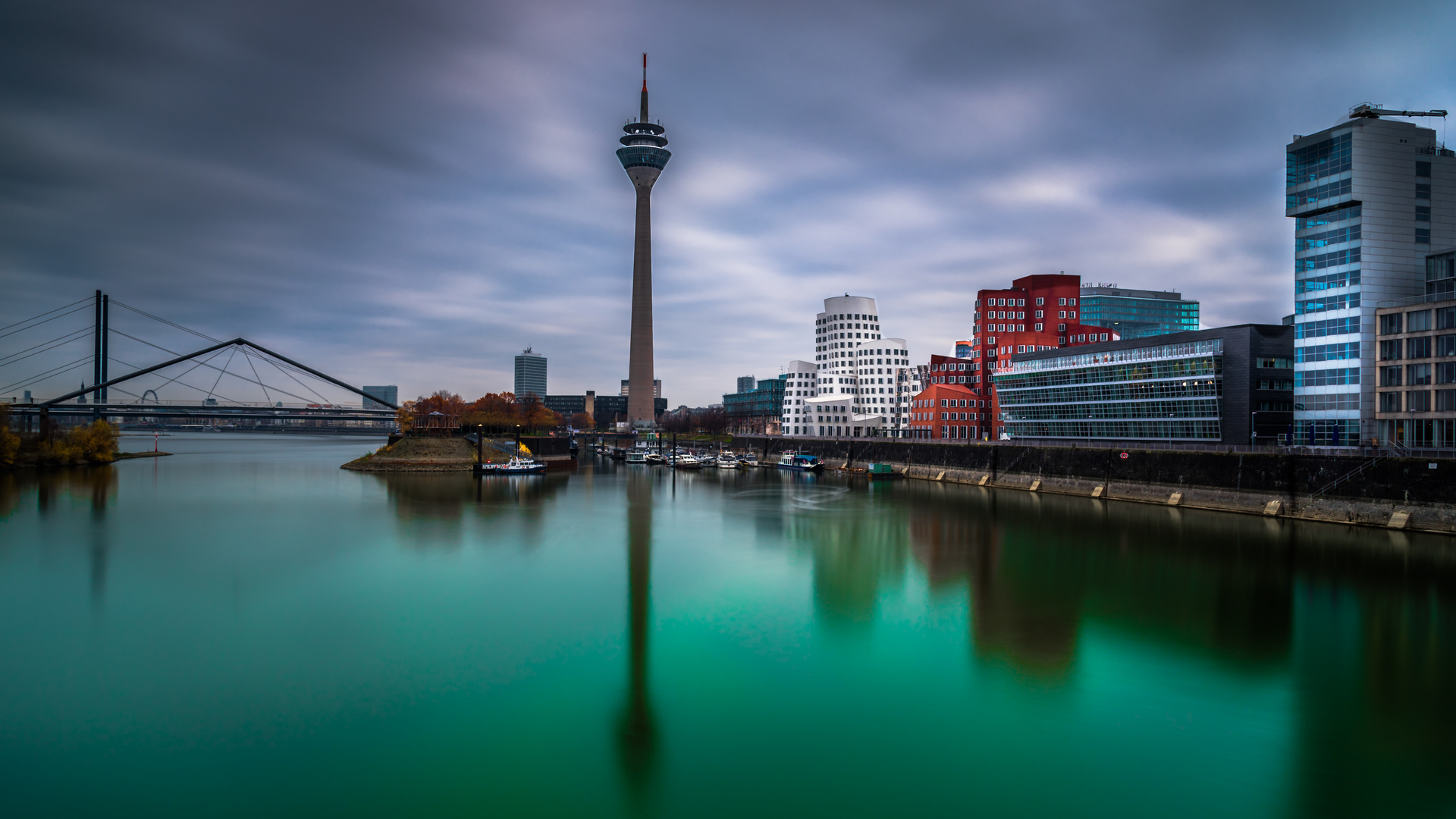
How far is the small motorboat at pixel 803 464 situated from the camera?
228 feet

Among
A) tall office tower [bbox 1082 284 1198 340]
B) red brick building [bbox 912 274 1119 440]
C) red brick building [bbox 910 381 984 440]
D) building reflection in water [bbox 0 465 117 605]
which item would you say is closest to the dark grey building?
red brick building [bbox 910 381 984 440]

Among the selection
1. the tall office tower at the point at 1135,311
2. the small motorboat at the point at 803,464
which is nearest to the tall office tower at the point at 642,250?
the small motorboat at the point at 803,464

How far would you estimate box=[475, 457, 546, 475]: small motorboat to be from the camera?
59.5m

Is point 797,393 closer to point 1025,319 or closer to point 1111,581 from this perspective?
point 1025,319

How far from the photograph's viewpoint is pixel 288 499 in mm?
41938

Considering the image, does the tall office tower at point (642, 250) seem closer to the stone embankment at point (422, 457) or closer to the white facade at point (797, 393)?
the white facade at point (797, 393)

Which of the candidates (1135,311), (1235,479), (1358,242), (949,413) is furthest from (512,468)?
(1135,311)

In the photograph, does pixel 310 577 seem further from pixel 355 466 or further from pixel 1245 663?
pixel 355 466

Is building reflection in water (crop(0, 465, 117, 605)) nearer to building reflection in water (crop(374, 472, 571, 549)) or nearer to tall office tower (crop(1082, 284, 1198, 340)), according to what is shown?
building reflection in water (crop(374, 472, 571, 549))

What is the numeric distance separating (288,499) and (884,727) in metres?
41.6

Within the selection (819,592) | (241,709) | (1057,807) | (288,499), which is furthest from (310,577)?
(288,499)

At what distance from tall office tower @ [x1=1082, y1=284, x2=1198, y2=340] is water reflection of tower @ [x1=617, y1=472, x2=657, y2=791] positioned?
4659 inches

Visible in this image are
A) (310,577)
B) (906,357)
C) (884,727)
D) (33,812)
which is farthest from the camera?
(906,357)

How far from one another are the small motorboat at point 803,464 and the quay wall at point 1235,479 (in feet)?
46.8
